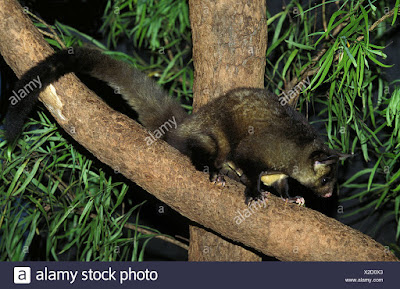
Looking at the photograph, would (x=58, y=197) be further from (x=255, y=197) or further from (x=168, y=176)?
(x=255, y=197)

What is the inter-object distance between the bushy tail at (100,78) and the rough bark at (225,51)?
246 millimetres

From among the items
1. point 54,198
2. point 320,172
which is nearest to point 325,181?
point 320,172

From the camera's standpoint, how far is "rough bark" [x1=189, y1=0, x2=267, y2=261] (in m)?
2.53

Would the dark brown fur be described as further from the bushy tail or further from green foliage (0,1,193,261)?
green foliage (0,1,193,261)

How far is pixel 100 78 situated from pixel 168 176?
646 mm

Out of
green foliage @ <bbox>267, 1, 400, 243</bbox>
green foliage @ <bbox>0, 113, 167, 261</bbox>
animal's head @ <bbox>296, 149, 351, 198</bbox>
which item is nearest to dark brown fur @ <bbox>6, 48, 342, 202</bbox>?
animal's head @ <bbox>296, 149, 351, 198</bbox>

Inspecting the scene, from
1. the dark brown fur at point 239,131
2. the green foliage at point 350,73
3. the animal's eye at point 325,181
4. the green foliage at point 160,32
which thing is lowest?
the animal's eye at point 325,181

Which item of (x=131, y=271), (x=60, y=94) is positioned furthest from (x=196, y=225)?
(x=60, y=94)

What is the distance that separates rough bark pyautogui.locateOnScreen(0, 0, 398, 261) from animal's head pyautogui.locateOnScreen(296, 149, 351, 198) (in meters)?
0.36

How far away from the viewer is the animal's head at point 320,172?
8.20ft

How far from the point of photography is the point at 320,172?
262cm

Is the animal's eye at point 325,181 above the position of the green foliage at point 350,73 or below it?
below

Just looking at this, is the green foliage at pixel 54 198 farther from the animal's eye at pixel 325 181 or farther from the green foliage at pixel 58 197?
the animal's eye at pixel 325 181

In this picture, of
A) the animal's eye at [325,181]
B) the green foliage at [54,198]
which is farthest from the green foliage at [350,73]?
the green foliage at [54,198]
